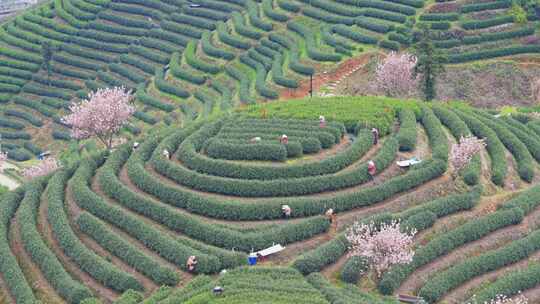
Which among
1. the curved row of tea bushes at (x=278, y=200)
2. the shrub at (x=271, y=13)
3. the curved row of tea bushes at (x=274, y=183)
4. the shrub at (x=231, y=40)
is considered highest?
the shrub at (x=271, y=13)

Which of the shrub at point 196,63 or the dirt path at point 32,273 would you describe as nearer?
the dirt path at point 32,273

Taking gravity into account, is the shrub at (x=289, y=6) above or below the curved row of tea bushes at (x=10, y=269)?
above

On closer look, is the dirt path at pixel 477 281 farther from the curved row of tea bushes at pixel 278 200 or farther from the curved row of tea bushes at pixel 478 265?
the curved row of tea bushes at pixel 278 200

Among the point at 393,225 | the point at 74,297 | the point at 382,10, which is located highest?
the point at 382,10

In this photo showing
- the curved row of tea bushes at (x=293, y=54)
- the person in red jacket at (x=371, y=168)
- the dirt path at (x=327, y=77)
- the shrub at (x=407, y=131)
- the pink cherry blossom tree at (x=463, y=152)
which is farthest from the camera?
the curved row of tea bushes at (x=293, y=54)

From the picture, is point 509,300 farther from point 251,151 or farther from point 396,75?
point 396,75

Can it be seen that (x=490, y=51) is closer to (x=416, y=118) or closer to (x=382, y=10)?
(x=382, y=10)

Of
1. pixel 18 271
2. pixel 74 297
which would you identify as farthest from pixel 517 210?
pixel 18 271

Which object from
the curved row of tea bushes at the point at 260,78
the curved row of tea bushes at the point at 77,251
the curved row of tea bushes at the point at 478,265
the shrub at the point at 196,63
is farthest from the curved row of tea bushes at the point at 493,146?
the shrub at the point at 196,63
